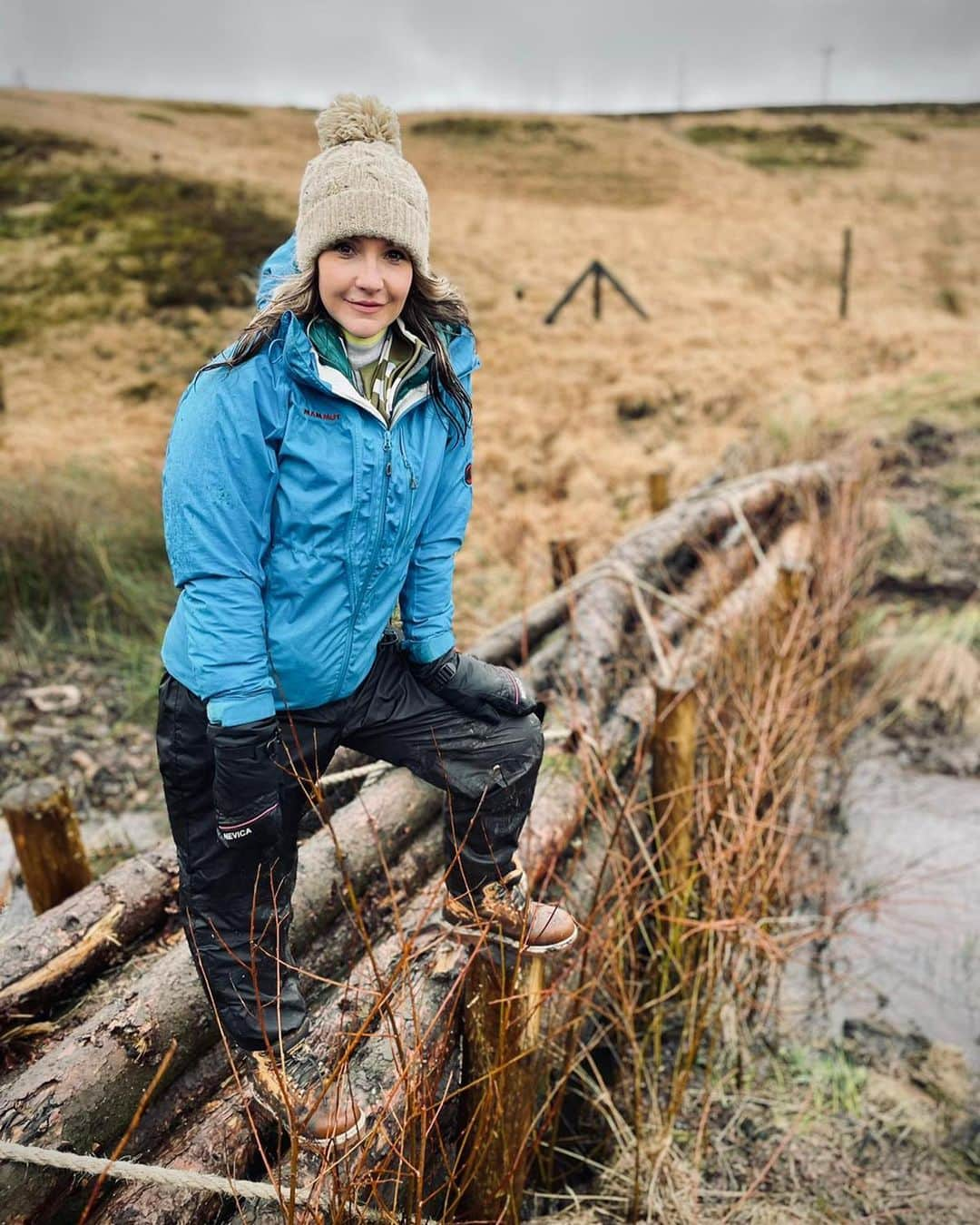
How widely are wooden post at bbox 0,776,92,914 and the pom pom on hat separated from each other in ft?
7.04

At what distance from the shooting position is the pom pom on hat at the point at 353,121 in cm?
187

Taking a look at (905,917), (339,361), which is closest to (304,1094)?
(339,361)

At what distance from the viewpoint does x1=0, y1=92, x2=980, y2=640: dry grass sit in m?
9.23

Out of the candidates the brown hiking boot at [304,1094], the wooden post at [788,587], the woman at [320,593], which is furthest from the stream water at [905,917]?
the brown hiking boot at [304,1094]

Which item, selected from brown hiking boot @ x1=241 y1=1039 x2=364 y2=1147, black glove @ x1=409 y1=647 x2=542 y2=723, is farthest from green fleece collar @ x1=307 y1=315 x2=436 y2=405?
brown hiking boot @ x1=241 y1=1039 x2=364 y2=1147

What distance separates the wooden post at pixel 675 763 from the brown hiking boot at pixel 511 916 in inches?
40.3

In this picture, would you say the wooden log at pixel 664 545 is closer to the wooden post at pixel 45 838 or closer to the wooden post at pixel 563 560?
the wooden post at pixel 563 560

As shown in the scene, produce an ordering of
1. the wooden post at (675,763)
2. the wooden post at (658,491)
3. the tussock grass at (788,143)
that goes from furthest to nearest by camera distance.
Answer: the tussock grass at (788,143), the wooden post at (658,491), the wooden post at (675,763)

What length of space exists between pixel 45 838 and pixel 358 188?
225 centimetres

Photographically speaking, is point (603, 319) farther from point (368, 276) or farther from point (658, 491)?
point (368, 276)

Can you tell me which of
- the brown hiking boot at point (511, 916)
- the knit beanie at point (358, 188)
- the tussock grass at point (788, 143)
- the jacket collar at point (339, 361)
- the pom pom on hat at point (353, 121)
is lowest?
the brown hiking boot at point (511, 916)

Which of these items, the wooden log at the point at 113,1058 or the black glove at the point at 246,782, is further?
the wooden log at the point at 113,1058

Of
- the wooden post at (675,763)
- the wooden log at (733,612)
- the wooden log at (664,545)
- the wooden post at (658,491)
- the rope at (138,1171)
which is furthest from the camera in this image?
the wooden post at (658,491)

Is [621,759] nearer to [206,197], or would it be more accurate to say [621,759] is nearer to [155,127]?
[206,197]
